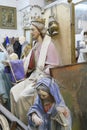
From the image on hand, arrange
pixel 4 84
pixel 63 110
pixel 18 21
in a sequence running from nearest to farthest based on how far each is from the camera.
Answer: pixel 63 110
pixel 4 84
pixel 18 21

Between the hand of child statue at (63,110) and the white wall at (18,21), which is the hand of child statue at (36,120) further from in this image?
the white wall at (18,21)

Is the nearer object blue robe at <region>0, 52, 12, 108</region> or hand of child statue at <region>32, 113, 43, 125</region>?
hand of child statue at <region>32, 113, 43, 125</region>

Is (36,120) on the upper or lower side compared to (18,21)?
lower

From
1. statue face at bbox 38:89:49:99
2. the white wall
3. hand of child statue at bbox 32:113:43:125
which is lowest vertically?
hand of child statue at bbox 32:113:43:125

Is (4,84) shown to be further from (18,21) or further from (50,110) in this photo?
(18,21)

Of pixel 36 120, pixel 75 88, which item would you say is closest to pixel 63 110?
pixel 36 120

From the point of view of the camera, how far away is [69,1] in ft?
9.32

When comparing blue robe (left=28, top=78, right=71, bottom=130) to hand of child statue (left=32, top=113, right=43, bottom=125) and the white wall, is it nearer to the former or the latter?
hand of child statue (left=32, top=113, right=43, bottom=125)

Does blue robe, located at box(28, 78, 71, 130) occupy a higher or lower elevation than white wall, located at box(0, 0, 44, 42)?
lower

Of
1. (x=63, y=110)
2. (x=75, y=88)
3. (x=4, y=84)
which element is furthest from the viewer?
(x=4, y=84)

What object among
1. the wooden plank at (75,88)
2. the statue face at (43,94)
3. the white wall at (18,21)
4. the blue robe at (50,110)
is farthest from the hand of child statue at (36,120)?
the white wall at (18,21)

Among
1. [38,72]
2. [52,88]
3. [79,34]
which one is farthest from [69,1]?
[52,88]

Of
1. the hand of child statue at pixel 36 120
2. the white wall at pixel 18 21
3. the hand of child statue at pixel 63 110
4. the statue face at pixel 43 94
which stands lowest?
the hand of child statue at pixel 36 120

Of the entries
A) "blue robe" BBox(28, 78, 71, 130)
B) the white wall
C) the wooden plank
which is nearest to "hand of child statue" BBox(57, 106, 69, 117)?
"blue robe" BBox(28, 78, 71, 130)
